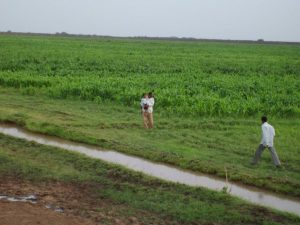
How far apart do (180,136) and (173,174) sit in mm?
4315

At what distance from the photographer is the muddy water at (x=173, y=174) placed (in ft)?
38.0

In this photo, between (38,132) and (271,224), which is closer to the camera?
(271,224)

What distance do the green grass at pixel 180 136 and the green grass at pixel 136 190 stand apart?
195 centimetres

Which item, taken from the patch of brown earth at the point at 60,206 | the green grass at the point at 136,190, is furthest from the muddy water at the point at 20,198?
the green grass at the point at 136,190

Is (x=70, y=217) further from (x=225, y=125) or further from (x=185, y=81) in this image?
(x=185, y=81)

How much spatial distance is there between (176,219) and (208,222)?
2.17ft

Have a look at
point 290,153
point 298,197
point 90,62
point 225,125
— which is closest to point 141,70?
point 90,62

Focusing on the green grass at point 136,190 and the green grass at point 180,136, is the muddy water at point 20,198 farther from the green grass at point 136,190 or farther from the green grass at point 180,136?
the green grass at point 180,136

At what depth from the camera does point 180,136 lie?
694 inches

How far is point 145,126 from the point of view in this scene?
19.0 meters

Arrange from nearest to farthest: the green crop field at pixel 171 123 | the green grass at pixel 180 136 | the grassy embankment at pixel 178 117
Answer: the green crop field at pixel 171 123 → the green grass at pixel 180 136 → the grassy embankment at pixel 178 117

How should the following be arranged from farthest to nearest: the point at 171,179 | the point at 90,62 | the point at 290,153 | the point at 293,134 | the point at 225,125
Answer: the point at 90,62 → the point at 225,125 → the point at 293,134 → the point at 290,153 → the point at 171,179

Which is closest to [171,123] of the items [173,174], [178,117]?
[178,117]

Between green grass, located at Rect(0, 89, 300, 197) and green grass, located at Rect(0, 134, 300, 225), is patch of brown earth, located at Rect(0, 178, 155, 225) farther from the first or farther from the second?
green grass, located at Rect(0, 89, 300, 197)
